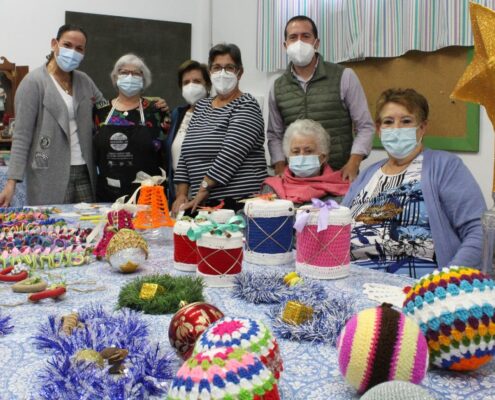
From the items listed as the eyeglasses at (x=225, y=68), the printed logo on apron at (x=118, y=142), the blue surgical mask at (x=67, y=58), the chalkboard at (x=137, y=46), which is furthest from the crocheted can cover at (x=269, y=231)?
the chalkboard at (x=137, y=46)

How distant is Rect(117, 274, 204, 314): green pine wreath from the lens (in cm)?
103

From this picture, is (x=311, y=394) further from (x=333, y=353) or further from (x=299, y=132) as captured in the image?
(x=299, y=132)

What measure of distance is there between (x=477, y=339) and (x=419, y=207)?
3.09 ft

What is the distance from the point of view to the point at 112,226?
1506 millimetres

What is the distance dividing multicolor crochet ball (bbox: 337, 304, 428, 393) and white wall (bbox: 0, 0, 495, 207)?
3.68 meters

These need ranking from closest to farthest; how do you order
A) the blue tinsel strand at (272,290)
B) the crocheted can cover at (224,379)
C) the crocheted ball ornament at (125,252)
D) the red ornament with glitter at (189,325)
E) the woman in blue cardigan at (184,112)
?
the crocheted can cover at (224,379), the red ornament with glitter at (189,325), the blue tinsel strand at (272,290), the crocheted ball ornament at (125,252), the woman in blue cardigan at (184,112)

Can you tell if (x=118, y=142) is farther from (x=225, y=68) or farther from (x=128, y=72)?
(x=225, y=68)

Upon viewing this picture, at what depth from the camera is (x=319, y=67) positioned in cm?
255

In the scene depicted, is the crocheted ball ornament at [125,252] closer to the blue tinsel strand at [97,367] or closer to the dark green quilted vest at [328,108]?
the blue tinsel strand at [97,367]

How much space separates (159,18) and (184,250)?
386 centimetres

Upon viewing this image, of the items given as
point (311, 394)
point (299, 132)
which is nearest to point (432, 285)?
→ point (311, 394)

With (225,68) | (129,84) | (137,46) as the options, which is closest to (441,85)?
(225,68)

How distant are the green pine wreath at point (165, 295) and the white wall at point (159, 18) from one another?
131 inches

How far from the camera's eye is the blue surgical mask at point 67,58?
2627mm
